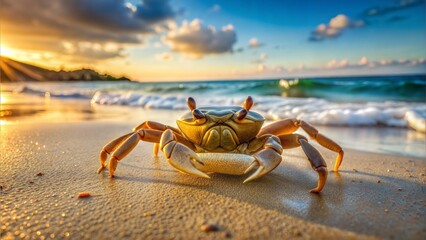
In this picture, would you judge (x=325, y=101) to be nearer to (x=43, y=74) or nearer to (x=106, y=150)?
(x=106, y=150)

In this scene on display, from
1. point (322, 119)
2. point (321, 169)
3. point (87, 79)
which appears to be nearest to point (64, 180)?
point (321, 169)

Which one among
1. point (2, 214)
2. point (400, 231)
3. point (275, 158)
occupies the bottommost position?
point (400, 231)

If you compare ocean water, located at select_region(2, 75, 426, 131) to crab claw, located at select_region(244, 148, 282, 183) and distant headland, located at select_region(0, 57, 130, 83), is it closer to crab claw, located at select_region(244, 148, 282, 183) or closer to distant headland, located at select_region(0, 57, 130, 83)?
crab claw, located at select_region(244, 148, 282, 183)

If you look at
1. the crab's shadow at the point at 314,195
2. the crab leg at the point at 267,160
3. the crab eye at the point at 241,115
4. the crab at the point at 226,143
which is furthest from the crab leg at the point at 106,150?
the crab leg at the point at 267,160

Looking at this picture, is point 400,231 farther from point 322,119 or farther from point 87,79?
point 87,79

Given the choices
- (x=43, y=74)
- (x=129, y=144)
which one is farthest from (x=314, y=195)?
(x=43, y=74)

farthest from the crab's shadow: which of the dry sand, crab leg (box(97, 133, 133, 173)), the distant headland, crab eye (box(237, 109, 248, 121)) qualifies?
the distant headland
